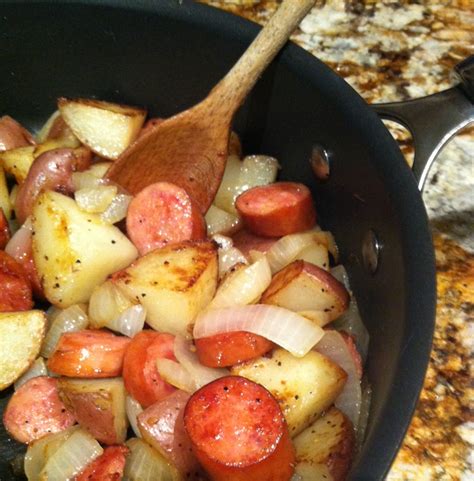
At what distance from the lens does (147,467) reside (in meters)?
1.18

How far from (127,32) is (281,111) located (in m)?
0.35

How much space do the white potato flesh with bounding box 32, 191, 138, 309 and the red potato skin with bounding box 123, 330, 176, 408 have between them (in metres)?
0.16

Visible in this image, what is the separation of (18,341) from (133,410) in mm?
238

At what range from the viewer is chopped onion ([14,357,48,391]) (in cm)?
138

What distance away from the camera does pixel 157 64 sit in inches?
61.3

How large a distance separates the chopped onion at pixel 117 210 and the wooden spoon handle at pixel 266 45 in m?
0.29

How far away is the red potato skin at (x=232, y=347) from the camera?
1210mm

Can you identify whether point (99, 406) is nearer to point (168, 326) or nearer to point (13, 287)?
point (168, 326)

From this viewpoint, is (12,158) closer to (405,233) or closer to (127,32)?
(127,32)

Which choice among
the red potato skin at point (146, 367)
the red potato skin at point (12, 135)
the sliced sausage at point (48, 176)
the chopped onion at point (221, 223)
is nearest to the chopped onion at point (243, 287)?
the red potato skin at point (146, 367)

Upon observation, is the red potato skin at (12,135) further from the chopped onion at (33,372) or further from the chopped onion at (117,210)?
the chopped onion at (33,372)

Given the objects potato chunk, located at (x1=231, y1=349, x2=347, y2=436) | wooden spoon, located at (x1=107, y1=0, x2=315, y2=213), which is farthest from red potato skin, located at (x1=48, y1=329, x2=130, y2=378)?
wooden spoon, located at (x1=107, y1=0, x2=315, y2=213)

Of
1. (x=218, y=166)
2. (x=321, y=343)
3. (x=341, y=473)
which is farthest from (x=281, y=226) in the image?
(x=341, y=473)

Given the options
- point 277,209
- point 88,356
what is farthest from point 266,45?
point 88,356
